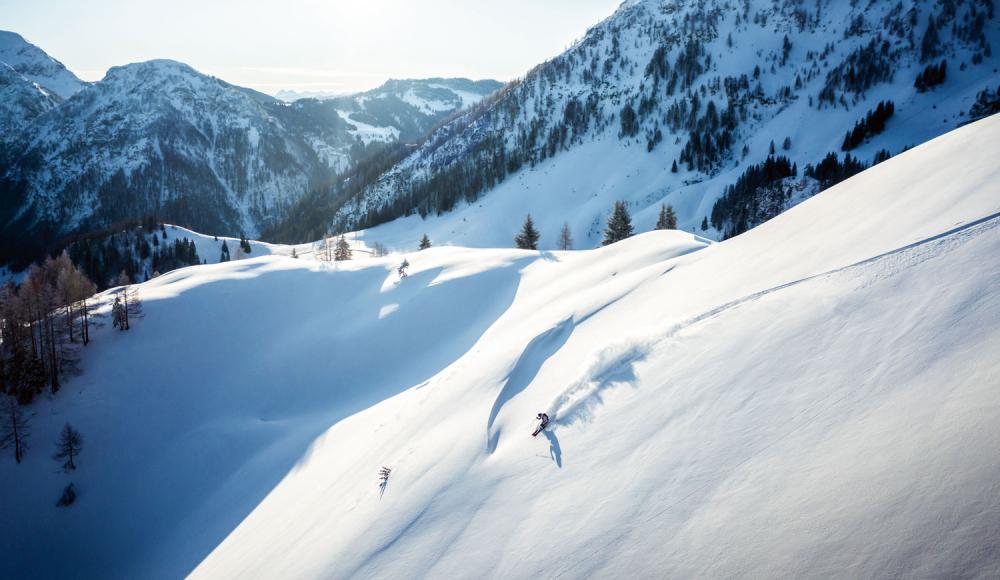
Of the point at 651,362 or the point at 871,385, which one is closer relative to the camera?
the point at 871,385

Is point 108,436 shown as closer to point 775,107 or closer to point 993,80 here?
point 775,107

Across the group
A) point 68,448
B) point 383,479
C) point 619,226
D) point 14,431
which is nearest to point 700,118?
point 619,226

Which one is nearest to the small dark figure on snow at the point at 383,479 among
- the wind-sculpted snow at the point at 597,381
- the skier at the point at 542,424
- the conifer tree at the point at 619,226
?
the skier at the point at 542,424

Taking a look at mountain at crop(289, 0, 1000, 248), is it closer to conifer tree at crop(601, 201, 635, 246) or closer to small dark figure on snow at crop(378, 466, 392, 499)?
conifer tree at crop(601, 201, 635, 246)

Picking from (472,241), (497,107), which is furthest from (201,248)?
(497,107)

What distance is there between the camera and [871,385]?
19.6 feet

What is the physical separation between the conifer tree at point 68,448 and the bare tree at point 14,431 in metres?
2.02

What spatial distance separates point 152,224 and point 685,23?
188066mm

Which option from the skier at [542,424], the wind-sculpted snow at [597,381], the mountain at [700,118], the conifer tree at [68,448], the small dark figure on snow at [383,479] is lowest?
the conifer tree at [68,448]

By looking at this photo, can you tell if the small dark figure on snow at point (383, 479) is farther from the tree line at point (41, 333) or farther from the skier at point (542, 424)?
the tree line at point (41, 333)

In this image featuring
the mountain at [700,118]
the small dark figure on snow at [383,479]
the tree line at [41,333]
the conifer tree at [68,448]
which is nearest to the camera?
the small dark figure on snow at [383,479]

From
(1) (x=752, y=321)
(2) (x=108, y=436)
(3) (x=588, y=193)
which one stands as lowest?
(2) (x=108, y=436)

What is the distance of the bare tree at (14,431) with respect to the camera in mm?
27125

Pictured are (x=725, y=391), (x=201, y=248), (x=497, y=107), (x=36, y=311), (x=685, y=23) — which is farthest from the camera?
(x=497, y=107)
